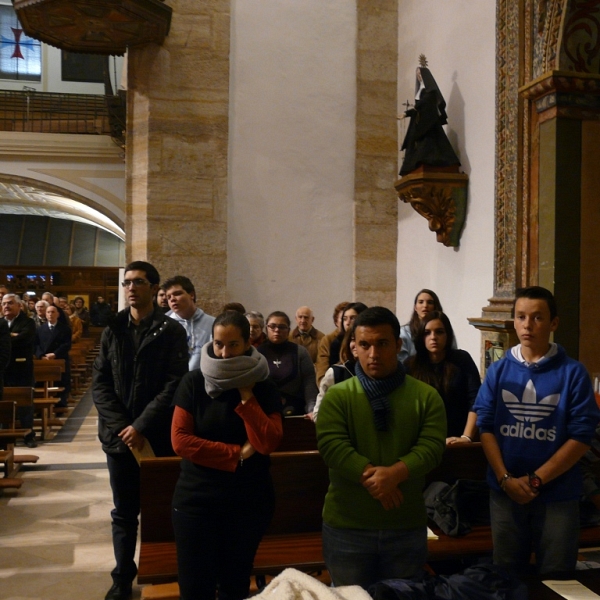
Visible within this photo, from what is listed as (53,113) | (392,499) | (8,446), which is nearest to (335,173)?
(8,446)

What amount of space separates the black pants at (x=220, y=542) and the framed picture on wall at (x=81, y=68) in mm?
18470

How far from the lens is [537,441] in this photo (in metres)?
2.45

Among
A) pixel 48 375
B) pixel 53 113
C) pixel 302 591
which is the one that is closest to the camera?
pixel 302 591

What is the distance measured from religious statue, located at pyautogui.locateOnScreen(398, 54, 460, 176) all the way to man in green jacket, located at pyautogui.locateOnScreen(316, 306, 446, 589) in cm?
363

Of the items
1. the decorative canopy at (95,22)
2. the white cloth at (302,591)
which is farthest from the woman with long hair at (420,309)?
the decorative canopy at (95,22)

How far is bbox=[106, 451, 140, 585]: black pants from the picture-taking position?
3.37m

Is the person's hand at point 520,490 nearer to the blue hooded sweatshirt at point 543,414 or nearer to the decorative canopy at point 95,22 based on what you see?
the blue hooded sweatshirt at point 543,414

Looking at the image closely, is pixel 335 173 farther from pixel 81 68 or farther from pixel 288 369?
pixel 81 68

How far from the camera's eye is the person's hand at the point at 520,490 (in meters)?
2.37

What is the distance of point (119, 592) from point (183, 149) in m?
4.28

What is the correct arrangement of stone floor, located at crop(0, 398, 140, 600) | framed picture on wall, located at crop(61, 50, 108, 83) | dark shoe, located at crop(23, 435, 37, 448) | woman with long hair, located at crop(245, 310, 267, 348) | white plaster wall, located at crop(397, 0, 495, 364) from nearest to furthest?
stone floor, located at crop(0, 398, 140, 600) → woman with long hair, located at crop(245, 310, 267, 348) → white plaster wall, located at crop(397, 0, 495, 364) → dark shoe, located at crop(23, 435, 37, 448) → framed picture on wall, located at crop(61, 50, 108, 83)

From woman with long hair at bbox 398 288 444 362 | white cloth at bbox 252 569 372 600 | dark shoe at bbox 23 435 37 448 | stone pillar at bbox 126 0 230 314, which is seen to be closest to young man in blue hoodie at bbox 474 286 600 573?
white cloth at bbox 252 569 372 600

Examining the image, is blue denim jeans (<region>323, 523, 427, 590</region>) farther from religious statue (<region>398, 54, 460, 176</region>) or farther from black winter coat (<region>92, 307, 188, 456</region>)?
religious statue (<region>398, 54, 460, 176</region>)

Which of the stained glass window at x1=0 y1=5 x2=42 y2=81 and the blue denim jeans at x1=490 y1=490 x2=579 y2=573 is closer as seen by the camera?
the blue denim jeans at x1=490 y1=490 x2=579 y2=573
